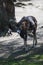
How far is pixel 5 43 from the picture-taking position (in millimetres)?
10328

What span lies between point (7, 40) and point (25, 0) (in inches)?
382

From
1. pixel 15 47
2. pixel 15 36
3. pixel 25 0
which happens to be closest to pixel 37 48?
pixel 15 47

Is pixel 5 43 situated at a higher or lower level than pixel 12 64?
lower

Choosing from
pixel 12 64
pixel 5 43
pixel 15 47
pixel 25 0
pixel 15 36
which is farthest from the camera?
pixel 25 0

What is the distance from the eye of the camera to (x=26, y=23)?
804cm

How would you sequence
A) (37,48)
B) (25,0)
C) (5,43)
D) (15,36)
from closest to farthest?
(37,48) → (5,43) → (15,36) → (25,0)

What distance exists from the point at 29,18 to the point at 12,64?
2226 millimetres

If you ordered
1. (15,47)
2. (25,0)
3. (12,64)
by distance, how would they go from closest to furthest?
(12,64) → (15,47) → (25,0)

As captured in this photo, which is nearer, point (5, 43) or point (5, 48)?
point (5, 48)

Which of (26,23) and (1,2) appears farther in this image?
(1,2)

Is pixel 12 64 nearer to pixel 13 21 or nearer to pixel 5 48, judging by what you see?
pixel 5 48

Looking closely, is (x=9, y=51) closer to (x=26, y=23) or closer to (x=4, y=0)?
(x=26, y=23)

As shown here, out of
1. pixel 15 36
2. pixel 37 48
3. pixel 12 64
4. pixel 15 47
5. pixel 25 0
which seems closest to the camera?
pixel 12 64

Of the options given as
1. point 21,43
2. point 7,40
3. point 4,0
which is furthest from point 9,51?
point 4,0
